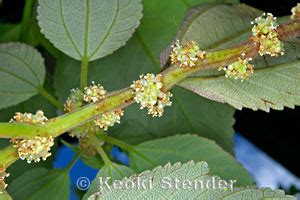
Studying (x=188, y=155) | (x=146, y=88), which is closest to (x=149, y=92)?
(x=146, y=88)

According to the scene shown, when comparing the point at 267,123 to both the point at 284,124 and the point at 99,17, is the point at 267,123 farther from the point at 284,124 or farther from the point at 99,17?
the point at 99,17

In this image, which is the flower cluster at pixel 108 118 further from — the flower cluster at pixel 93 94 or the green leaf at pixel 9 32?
the green leaf at pixel 9 32

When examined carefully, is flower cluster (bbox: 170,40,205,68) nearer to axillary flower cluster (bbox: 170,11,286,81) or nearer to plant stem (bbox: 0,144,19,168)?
axillary flower cluster (bbox: 170,11,286,81)

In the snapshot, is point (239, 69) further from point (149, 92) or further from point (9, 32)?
point (9, 32)

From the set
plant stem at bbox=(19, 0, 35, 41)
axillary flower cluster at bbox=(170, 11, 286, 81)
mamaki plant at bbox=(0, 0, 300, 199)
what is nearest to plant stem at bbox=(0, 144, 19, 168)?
mamaki plant at bbox=(0, 0, 300, 199)

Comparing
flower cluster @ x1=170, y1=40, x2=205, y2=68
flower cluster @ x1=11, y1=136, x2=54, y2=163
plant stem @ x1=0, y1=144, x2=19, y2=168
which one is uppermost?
flower cluster @ x1=170, y1=40, x2=205, y2=68

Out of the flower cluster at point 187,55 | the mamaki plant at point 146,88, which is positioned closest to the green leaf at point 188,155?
the mamaki plant at point 146,88
